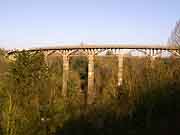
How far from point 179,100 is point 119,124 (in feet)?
→ 5.10

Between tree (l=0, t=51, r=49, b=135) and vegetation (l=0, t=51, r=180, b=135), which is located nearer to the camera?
vegetation (l=0, t=51, r=180, b=135)

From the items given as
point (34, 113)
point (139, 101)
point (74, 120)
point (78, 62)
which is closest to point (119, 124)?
point (139, 101)

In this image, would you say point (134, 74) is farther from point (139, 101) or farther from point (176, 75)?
point (176, 75)

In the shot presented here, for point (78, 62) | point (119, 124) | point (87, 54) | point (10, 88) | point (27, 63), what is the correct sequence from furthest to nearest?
point (78, 62) → point (87, 54) → point (27, 63) → point (10, 88) → point (119, 124)

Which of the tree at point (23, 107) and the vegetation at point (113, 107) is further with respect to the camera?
the tree at point (23, 107)

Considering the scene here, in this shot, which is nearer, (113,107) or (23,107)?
(113,107)

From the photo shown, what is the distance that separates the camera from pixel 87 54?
28.2m

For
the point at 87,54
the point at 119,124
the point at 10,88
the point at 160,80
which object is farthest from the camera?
the point at 87,54

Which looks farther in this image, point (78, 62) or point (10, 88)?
point (78, 62)

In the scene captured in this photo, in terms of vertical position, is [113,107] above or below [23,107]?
above

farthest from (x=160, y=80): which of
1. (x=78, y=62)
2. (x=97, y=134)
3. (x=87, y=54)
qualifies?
(x=78, y=62)

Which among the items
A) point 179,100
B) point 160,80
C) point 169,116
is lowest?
point 169,116

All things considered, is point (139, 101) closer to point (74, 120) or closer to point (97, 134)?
point (97, 134)

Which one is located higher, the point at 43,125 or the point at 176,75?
the point at 176,75
